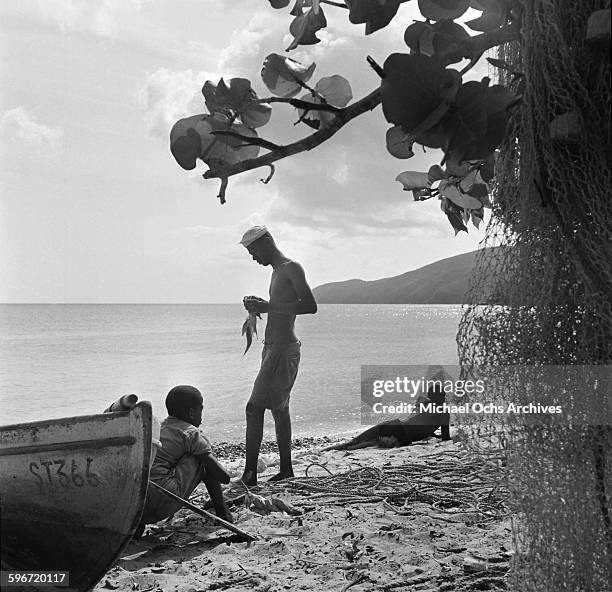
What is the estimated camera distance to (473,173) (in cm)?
218

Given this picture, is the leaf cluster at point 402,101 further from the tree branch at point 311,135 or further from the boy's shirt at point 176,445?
the boy's shirt at point 176,445

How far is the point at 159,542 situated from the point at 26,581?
1.45m

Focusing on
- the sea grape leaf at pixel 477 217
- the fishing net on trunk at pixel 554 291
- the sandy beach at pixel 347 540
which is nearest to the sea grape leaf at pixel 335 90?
the fishing net on trunk at pixel 554 291

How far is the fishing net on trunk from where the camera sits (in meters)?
1.47

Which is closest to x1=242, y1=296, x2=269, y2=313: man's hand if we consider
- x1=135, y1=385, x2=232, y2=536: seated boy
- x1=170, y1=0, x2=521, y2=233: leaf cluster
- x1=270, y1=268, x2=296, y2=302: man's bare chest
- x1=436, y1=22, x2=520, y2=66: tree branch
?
x1=270, y1=268, x2=296, y2=302: man's bare chest

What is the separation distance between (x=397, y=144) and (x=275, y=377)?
360 centimetres

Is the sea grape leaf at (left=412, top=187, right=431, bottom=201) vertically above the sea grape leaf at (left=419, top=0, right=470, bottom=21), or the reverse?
the sea grape leaf at (left=419, top=0, right=470, bottom=21)

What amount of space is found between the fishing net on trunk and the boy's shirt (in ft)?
7.62

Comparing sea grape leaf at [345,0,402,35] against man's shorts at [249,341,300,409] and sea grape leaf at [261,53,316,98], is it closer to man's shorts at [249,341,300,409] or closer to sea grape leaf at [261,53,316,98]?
sea grape leaf at [261,53,316,98]

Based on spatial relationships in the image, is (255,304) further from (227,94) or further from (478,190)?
(227,94)

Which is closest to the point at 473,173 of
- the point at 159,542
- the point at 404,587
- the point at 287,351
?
the point at 404,587

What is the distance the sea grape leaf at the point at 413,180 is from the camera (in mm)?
2451

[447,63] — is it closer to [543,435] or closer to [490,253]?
[490,253]

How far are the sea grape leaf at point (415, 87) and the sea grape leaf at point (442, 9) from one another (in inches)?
5.6
